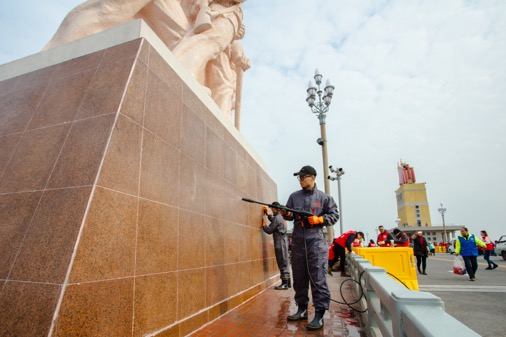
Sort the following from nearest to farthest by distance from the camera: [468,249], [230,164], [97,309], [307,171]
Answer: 1. [97,309]
2. [307,171]
3. [230,164]
4. [468,249]

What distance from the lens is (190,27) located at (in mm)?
6363

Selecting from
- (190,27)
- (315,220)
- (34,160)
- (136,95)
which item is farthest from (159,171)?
(190,27)

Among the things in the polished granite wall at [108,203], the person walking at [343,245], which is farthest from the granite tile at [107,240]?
the person walking at [343,245]

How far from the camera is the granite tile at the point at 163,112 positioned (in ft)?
10.2

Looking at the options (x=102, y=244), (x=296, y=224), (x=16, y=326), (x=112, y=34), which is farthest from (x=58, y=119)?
(x=296, y=224)

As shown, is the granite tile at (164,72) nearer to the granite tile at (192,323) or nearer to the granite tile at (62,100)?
the granite tile at (62,100)

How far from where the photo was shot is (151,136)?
3033 mm

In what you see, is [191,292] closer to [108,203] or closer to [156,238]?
[156,238]

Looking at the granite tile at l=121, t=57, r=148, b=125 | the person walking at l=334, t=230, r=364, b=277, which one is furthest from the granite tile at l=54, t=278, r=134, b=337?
the person walking at l=334, t=230, r=364, b=277

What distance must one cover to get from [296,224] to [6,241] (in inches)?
115

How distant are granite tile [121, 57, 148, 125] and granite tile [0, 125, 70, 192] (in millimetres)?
590

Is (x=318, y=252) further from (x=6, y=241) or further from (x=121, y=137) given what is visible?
(x=6, y=241)

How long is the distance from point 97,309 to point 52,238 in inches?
23.5

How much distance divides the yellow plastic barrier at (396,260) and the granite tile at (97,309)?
551cm
